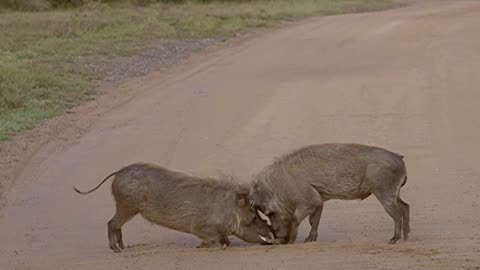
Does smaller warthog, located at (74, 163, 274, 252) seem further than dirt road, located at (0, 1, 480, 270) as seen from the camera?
Yes

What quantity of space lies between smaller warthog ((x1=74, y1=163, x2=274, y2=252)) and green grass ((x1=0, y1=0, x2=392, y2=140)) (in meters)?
5.65

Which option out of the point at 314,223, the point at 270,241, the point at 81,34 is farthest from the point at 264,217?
the point at 81,34

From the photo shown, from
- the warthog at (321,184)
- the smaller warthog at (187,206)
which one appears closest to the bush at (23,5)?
the smaller warthog at (187,206)

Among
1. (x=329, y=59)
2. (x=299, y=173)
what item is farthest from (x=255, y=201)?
(x=329, y=59)

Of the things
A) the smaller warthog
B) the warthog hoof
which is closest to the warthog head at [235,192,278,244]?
the smaller warthog

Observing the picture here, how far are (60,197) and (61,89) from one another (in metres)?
7.33

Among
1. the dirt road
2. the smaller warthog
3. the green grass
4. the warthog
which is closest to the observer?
the dirt road

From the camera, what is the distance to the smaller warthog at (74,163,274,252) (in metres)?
9.08

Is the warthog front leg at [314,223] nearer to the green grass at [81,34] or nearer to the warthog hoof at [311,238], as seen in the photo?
the warthog hoof at [311,238]

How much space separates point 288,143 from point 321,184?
438cm

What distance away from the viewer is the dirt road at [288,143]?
8.55m

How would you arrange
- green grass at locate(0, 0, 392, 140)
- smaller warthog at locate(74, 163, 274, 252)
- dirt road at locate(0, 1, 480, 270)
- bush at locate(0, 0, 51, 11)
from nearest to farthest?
dirt road at locate(0, 1, 480, 270) → smaller warthog at locate(74, 163, 274, 252) → green grass at locate(0, 0, 392, 140) → bush at locate(0, 0, 51, 11)

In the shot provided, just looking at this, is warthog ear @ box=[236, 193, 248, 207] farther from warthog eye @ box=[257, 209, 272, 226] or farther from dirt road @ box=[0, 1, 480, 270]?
dirt road @ box=[0, 1, 480, 270]

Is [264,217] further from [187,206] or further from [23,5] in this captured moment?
[23,5]
